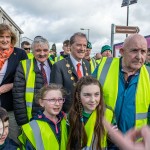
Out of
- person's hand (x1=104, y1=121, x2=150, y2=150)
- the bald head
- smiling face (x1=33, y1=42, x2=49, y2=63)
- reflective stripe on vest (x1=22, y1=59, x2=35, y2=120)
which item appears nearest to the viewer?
person's hand (x1=104, y1=121, x2=150, y2=150)

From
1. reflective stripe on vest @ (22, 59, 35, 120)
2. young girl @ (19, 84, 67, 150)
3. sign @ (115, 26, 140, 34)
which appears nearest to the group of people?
young girl @ (19, 84, 67, 150)

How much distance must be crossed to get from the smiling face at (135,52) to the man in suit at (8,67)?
162 centimetres

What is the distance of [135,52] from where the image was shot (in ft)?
8.97

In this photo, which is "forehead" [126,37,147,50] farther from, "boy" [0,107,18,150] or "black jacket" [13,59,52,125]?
"boy" [0,107,18,150]

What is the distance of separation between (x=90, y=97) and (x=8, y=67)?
138 centimetres

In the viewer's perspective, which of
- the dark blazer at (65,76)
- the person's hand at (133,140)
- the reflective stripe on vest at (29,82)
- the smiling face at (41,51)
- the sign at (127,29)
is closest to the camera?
the person's hand at (133,140)

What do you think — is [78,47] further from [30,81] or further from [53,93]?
[53,93]

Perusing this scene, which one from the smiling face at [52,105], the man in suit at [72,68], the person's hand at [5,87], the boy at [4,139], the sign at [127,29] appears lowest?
the boy at [4,139]

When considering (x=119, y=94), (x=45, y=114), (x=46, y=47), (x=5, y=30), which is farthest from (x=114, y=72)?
(x=5, y=30)

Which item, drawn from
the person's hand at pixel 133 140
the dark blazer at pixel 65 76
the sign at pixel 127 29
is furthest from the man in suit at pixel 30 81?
the sign at pixel 127 29

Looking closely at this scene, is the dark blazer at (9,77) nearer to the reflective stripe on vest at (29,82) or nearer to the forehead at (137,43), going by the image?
the reflective stripe on vest at (29,82)

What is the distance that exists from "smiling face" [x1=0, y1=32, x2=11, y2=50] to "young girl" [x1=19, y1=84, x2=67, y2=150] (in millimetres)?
971

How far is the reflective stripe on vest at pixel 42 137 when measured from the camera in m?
2.79

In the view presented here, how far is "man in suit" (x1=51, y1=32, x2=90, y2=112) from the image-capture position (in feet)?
11.4
